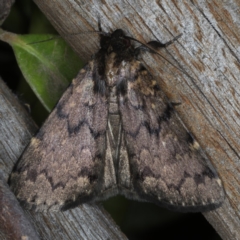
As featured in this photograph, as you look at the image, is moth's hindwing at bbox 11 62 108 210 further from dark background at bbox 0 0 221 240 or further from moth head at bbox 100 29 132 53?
dark background at bbox 0 0 221 240

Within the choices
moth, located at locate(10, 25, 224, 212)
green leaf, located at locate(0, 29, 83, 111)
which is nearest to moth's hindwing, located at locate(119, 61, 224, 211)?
moth, located at locate(10, 25, 224, 212)

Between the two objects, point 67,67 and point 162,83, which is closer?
point 162,83

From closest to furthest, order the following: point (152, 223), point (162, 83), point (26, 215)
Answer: point (26, 215) < point (162, 83) < point (152, 223)

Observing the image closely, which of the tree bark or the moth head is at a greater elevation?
the moth head

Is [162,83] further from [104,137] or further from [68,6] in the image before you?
[68,6]

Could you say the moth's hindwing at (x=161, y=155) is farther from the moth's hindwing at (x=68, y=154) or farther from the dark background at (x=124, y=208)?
the dark background at (x=124, y=208)

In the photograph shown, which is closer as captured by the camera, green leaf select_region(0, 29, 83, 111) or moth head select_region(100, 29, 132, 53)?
moth head select_region(100, 29, 132, 53)

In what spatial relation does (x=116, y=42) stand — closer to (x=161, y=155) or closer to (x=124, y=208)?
(x=161, y=155)

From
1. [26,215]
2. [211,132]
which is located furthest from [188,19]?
[26,215]
